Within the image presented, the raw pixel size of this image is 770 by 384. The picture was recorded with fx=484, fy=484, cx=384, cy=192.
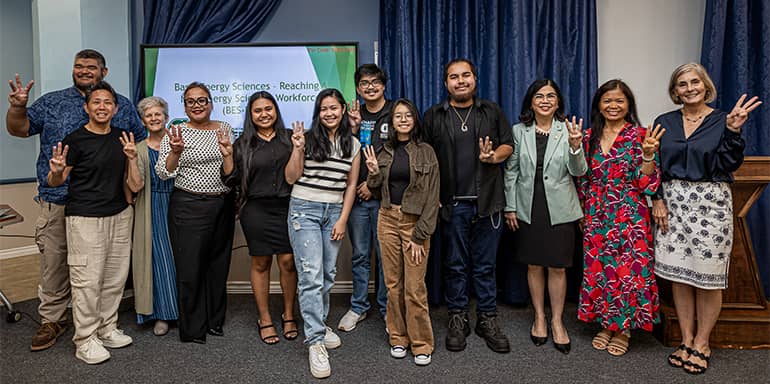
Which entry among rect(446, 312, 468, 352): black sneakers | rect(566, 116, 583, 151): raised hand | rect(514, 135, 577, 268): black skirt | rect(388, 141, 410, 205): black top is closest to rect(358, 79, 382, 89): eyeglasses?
rect(388, 141, 410, 205): black top

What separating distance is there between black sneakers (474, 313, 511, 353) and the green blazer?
0.58 m

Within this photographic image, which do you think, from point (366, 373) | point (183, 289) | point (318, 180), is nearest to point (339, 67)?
point (318, 180)

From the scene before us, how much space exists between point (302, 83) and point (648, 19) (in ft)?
8.18

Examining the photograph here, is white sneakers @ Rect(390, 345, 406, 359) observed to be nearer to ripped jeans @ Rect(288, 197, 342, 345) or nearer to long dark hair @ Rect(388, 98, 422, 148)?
ripped jeans @ Rect(288, 197, 342, 345)

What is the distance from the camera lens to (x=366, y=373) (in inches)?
90.4

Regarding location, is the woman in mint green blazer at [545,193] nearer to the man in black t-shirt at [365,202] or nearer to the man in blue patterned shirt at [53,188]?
the man in black t-shirt at [365,202]

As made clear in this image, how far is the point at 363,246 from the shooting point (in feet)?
9.39

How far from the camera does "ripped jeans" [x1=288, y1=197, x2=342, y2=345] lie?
2355 mm

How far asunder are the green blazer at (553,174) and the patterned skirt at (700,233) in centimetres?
44

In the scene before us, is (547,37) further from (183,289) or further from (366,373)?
(183,289)

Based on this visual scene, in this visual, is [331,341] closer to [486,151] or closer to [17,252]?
[486,151]

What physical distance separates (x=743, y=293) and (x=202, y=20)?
153 inches

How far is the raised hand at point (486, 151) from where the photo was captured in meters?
2.42

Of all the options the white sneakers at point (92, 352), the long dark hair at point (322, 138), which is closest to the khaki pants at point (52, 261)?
the white sneakers at point (92, 352)
